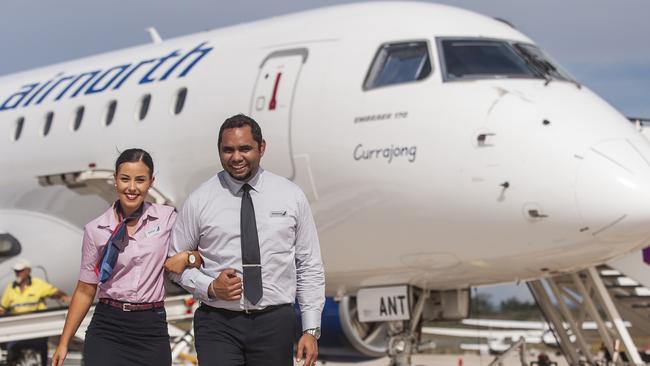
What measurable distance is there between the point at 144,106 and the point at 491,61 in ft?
13.8

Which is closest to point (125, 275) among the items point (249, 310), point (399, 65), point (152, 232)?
point (152, 232)

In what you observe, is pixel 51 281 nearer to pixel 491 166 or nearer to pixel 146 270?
pixel 491 166

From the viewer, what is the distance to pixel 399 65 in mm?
11641

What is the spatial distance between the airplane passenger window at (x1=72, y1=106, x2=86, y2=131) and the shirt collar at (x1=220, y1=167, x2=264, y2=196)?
29.9 ft

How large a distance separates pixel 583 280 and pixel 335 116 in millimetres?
4565

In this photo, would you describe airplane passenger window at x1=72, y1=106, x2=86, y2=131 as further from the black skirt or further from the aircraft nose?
the black skirt

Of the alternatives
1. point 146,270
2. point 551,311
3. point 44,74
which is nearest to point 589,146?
point 551,311

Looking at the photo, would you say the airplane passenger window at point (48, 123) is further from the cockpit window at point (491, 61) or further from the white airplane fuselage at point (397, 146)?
the cockpit window at point (491, 61)

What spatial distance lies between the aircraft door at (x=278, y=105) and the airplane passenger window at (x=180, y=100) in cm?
110

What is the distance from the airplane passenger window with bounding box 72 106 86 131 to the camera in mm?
14227

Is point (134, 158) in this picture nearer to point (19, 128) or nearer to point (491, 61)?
point (491, 61)

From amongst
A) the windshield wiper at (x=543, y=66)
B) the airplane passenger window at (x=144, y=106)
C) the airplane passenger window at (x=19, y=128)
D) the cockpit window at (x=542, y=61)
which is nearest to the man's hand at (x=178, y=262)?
the windshield wiper at (x=543, y=66)

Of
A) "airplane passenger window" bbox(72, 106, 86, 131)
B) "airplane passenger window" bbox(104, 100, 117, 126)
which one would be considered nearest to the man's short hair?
"airplane passenger window" bbox(104, 100, 117, 126)

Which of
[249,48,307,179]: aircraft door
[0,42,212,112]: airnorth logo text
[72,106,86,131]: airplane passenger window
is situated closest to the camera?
[249,48,307,179]: aircraft door
